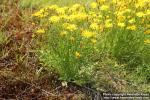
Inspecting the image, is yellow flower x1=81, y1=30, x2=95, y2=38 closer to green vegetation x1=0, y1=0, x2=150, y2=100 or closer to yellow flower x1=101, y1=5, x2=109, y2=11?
green vegetation x1=0, y1=0, x2=150, y2=100

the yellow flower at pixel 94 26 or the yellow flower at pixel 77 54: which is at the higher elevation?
the yellow flower at pixel 94 26

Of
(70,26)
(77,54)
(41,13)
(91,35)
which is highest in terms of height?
(41,13)

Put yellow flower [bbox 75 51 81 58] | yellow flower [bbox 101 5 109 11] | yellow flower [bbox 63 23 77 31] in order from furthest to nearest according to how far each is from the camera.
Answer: yellow flower [bbox 101 5 109 11], yellow flower [bbox 75 51 81 58], yellow flower [bbox 63 23 77 31]

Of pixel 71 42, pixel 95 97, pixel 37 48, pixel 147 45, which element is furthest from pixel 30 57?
Result: pixel 147 45

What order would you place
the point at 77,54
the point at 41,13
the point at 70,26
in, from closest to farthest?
the point at 70,26 < the point at 77,54 < the point at 41,13

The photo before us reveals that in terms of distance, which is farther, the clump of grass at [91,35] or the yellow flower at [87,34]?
the clump of grass at [91,35]

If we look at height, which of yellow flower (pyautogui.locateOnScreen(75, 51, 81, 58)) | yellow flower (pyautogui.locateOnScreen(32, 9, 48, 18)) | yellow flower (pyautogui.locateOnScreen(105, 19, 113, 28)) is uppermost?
yellow flower (pyautogui.locateOnScreen(32, 9, 48, 18))

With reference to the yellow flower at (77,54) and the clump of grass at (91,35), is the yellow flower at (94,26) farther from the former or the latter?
the yellow flower at (77,54)

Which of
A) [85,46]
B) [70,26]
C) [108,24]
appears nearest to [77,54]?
[85,46]

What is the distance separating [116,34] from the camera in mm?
6113

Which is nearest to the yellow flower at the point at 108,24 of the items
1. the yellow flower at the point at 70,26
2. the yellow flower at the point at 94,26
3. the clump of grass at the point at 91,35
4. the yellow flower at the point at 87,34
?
the clump of grass at the point at 91,35

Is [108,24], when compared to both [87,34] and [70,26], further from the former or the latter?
[70,26]

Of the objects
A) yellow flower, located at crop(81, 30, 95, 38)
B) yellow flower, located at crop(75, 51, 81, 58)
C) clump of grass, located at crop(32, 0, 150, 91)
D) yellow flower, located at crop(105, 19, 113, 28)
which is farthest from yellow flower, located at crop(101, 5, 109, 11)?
yellow flower, located at crop(75, 51, 81, 58)

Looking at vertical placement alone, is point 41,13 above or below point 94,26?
above
